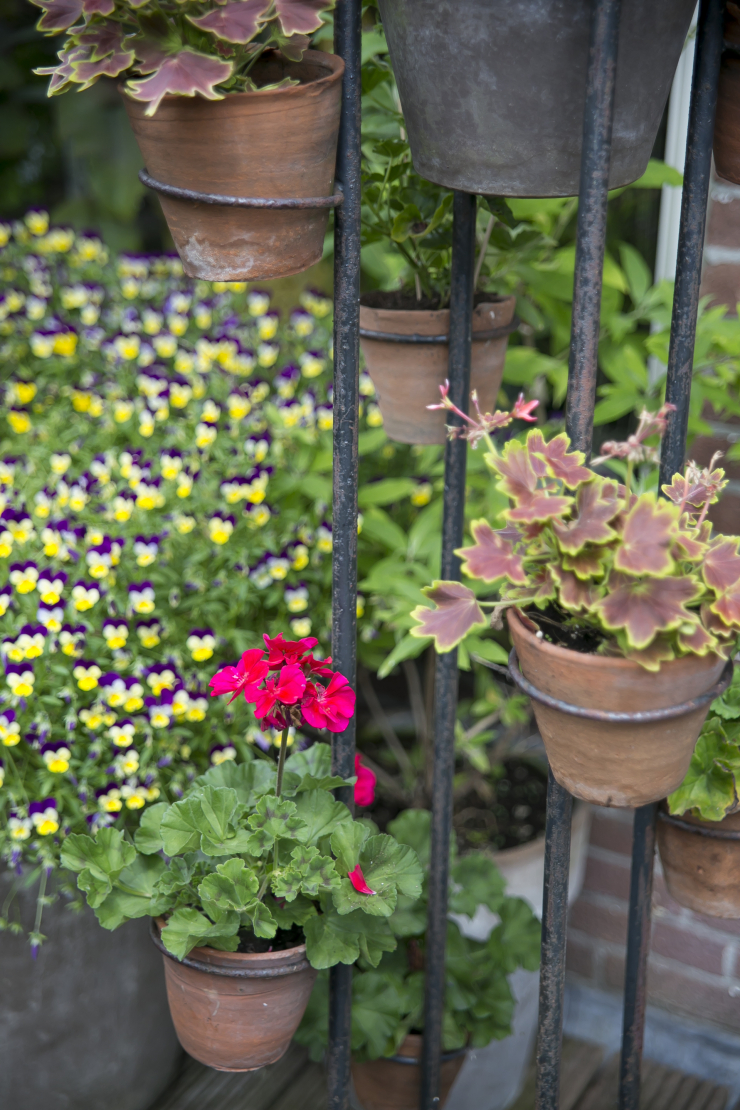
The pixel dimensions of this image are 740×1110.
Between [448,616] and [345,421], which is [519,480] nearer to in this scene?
[448,616]

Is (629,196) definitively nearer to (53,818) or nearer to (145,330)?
(145,330)

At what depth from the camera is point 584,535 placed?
2.43ft

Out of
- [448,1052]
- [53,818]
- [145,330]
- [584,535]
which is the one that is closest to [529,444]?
[584,535]

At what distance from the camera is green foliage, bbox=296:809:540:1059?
1.23m

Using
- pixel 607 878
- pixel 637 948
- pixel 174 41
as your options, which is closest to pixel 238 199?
pixel 174 41

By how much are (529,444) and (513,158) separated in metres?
0.24

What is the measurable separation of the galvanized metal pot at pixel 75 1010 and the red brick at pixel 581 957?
75 cm

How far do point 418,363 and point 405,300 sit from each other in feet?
0.41

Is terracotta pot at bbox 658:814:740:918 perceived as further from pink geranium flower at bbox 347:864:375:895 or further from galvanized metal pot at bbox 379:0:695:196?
galvanized metal pot at bbox 379:0:695:196

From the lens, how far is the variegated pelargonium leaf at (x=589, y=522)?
0.74 meters

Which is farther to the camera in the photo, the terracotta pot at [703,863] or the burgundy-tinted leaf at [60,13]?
the terracotta pot at [703,863]

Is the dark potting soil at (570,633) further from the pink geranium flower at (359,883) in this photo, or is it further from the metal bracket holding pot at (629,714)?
the pink geranium flower at (359,883)

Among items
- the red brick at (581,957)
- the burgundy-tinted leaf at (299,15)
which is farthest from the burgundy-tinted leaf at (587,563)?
the red brick at (581,957)

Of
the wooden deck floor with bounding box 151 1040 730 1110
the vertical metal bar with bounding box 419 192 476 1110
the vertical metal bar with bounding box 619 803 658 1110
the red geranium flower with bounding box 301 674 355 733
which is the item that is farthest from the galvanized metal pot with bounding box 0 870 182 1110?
the vertical metal bar with bounding box 619 803 658 1110
